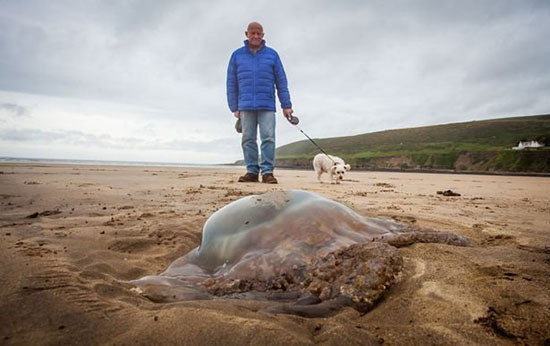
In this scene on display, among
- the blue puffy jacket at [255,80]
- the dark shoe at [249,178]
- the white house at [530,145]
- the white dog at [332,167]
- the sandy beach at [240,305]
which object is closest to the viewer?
the sandy beach at [240,305]

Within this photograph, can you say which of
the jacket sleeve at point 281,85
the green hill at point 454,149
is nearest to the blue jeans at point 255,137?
the jacket sleeve at point 281,85

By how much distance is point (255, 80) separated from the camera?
319 inches

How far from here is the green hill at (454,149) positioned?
27.3 meters

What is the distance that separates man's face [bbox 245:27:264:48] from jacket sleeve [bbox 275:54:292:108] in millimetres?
675

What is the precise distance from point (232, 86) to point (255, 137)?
1494mm

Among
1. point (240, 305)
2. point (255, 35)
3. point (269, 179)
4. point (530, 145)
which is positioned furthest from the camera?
point (530, 145)

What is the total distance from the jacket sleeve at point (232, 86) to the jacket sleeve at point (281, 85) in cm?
112

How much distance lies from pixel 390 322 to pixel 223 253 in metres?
1.13

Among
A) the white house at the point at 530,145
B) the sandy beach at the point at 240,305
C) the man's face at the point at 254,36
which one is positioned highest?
the man's face at the point at 254,36

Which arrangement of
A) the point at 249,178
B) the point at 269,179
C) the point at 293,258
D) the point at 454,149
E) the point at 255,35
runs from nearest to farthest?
the point at 293,258
the point at 255,35
the point at 269,179
the point at 249,178
the point at 454,149

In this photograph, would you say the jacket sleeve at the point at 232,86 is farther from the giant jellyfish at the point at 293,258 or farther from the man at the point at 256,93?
the giant jellyfish at the point at 293,258

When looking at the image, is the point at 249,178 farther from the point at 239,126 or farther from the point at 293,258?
A: the point at 293,258

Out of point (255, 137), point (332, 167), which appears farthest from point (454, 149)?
point (255, 137)

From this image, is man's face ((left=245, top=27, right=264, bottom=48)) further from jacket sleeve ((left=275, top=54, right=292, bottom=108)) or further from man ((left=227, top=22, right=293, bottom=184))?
jacket sleeve ((left=275, top=54, right=292, bottom=108))
